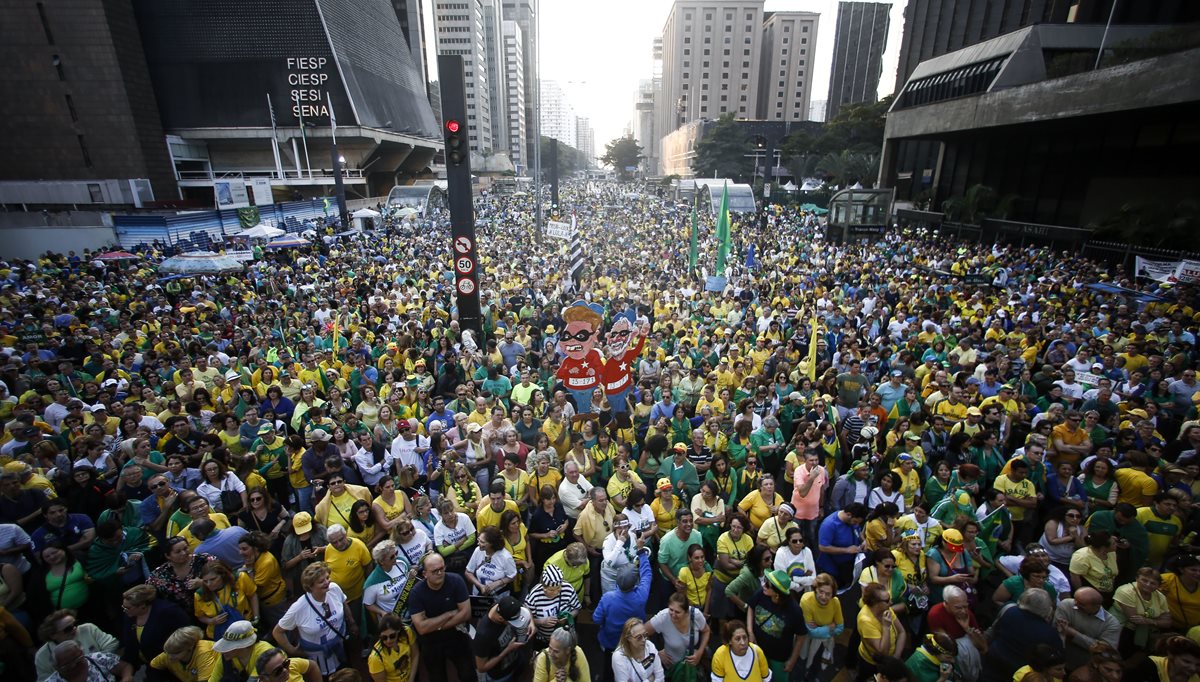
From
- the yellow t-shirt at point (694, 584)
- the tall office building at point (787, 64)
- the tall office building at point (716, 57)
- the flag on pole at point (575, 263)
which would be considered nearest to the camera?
the yellow t-shirt at point (694, 584)

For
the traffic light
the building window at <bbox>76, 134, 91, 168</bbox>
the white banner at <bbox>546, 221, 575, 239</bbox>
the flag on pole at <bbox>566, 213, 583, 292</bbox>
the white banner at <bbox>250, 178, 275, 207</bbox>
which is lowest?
the flag on pole at <bbox>566, 213, 583, 292</bbox>

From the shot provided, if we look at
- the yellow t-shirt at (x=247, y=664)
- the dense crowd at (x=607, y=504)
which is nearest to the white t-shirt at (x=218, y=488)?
the dense crowd at (x=607, y=504)

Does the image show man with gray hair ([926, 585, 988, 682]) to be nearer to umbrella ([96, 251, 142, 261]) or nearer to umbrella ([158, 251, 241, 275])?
umbrella ([158, 251, 241, 275])

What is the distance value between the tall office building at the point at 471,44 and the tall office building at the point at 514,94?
25608 mm

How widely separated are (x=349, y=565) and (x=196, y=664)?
3.83ft

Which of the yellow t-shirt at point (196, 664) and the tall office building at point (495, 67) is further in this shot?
the tall office building at point (495, 67)

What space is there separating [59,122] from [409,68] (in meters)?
40.0

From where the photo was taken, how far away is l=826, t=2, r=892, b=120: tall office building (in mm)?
95000

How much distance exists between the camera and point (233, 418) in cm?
675

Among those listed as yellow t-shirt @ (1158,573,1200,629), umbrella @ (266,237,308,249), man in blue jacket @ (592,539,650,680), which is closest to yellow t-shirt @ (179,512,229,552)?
man in blue jacket @ (592,539,650,680)

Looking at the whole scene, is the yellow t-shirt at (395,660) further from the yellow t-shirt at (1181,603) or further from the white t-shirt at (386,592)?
the yellow t-shirt at (1181,603)

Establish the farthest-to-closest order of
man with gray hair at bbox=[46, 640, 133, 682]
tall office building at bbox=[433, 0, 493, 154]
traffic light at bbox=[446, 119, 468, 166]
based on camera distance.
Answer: tall office building at bbox=[433, 0, 493, 154]
traffic light at bbox=[446, 119, 468, 166]
man with gray hair at bbox=[46, 640, 133, 682]

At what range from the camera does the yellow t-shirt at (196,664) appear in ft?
12.2

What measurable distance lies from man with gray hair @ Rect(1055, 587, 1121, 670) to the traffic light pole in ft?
35.6
